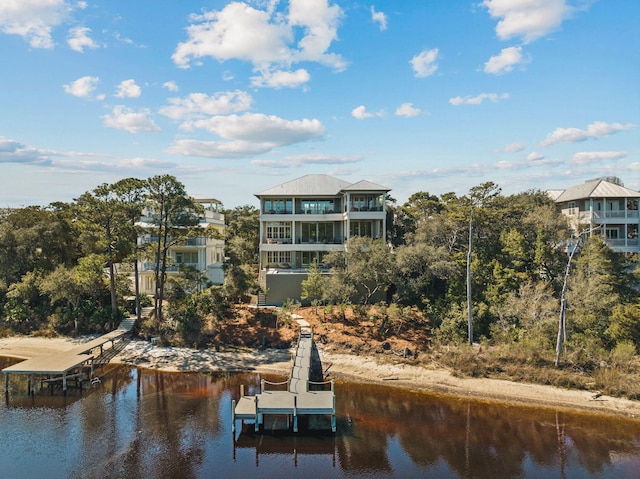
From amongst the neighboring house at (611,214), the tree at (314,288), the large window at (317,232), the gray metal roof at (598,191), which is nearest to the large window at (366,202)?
the large window at (317,232)

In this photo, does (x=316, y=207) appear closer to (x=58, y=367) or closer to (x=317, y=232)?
(x=317, y=232)

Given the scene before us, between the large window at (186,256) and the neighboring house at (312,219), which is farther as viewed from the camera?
the large window at (186,256)

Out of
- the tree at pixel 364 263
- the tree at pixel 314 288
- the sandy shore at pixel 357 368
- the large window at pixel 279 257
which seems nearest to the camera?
the sandy shore at pixel 357 368

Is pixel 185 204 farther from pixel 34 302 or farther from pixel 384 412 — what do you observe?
pixel 384 412

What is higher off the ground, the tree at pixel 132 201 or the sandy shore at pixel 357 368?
the tree at pixel 132 201

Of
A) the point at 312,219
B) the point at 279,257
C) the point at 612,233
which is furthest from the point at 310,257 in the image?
the point at 612,233

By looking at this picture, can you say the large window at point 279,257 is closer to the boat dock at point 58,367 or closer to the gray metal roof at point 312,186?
the gray metal roof at point 312,186

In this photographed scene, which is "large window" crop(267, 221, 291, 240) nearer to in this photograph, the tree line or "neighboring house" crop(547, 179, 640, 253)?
the tree line
